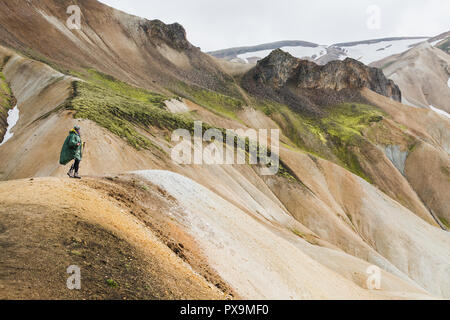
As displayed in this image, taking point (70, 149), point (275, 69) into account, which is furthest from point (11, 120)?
point (275, 69)

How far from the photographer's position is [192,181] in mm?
19922

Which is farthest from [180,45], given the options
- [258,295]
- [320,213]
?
[258,295]

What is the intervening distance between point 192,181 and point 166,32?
91.5 m

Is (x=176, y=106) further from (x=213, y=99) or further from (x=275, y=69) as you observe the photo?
(x=275, y=69)

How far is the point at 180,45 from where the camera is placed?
9950cm

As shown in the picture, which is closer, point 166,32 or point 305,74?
point 166,32

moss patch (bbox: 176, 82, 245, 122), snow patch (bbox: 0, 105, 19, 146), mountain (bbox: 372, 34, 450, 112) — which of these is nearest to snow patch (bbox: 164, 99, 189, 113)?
moss patch (bbox: 176, 82, 245, 122)

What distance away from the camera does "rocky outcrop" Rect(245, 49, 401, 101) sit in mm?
102875

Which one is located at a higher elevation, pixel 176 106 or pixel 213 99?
pixel 213 99

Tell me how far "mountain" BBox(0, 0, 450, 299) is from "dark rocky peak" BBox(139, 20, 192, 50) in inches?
16.6
